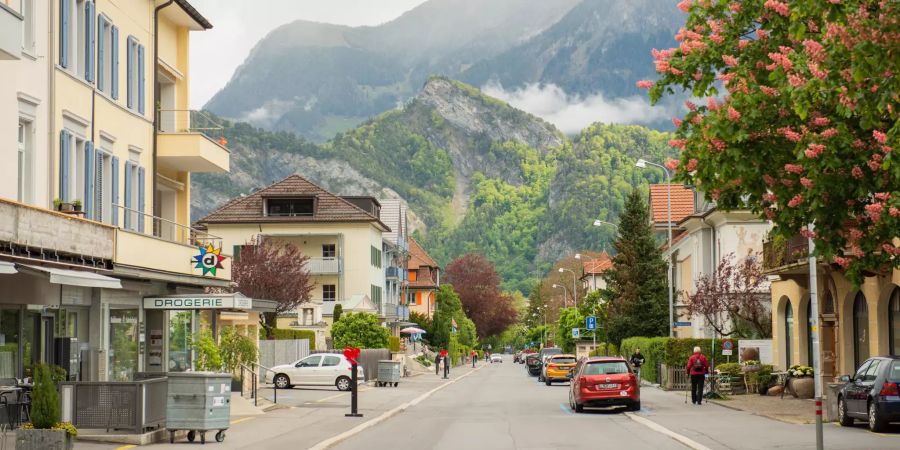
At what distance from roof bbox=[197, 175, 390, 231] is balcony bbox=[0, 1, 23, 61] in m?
64.3

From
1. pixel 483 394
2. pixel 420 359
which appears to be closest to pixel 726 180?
pixel 483 394

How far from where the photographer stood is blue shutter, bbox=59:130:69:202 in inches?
966

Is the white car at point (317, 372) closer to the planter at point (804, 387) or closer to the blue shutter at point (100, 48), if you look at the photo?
the planter at point (804, 387)

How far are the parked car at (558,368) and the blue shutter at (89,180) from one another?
3359cm

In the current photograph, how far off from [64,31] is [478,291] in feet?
426

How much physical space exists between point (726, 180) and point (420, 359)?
69.5 m

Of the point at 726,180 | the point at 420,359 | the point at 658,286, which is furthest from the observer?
the point at 420,359

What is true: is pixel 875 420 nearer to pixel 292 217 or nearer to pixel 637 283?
pixel 637 283

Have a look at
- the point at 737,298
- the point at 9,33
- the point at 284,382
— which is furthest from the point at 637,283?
the point at 9,33

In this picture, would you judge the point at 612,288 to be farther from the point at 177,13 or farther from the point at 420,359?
the point at 177,13

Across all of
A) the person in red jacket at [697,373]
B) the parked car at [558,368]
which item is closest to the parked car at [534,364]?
the parked car at [558,368]

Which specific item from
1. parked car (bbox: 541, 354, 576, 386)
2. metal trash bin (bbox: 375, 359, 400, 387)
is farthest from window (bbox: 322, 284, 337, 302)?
metal trash bin (bbox: 375, 359, 400, 387)

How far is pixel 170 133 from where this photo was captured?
32406mm

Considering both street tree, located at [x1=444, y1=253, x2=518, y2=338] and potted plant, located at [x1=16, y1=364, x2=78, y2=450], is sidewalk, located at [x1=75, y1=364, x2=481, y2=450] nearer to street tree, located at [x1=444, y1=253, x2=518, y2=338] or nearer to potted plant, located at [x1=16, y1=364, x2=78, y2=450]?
potted plant, located at [x1=16, y1=364, x2=78, y2=450]
